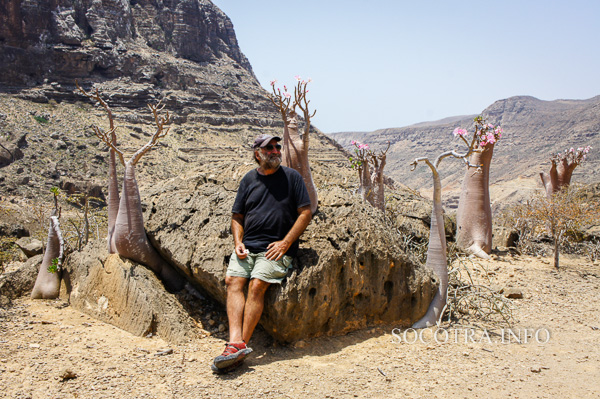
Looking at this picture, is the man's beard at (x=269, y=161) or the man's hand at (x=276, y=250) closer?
the man's hand at (x=276, y=250)

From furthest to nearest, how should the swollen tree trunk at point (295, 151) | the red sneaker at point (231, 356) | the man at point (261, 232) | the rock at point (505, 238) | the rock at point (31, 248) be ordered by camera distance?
the rock at point (505, 238) < the rock at point (31, 248) < the swollen tree trunk at point (295, 151) < the man at point (261, 232) < the red sneaker at point (231, 356)

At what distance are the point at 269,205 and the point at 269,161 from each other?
1.17ft

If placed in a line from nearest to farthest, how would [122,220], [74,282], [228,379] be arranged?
[228,379]
[122,220]
[74,282]

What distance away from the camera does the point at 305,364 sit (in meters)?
3.33

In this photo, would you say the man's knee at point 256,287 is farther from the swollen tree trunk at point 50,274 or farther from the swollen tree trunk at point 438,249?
the swollen tree trunk at point 50,274

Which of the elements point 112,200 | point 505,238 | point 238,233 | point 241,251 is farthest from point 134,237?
point 505,238

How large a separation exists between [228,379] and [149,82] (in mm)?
44830

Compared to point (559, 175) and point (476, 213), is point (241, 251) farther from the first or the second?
point (559, 175)

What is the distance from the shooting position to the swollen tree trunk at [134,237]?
4.30 meters

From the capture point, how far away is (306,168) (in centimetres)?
458

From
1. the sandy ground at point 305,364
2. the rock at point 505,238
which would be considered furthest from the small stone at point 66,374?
the rock at point 505,238

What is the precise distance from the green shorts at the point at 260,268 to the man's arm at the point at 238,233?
0.18 ft

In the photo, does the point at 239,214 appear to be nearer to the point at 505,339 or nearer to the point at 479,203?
the point at 505,339

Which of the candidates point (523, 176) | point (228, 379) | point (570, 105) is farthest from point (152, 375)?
point (570, 105)
